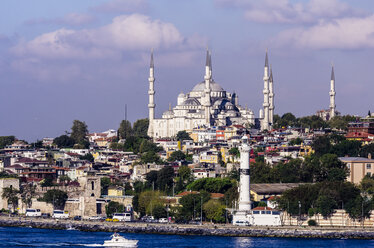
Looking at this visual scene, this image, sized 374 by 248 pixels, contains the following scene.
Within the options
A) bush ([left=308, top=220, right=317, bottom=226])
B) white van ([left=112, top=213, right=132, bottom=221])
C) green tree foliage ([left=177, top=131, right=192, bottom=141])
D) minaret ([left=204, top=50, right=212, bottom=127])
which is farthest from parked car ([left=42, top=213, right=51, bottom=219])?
minaret ([left=204, top=50, right=212, bottom=127])

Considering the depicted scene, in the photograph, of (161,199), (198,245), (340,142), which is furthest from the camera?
(340,142)

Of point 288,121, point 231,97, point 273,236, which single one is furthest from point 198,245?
point 231,97

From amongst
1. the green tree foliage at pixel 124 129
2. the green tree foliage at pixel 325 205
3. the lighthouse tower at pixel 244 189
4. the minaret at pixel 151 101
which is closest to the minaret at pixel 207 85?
the minaret at pixel 151 101

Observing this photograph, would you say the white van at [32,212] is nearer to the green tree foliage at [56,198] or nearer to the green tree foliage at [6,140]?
the green tree foliage at [56,198]

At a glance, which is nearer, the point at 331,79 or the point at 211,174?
the point at 211,174

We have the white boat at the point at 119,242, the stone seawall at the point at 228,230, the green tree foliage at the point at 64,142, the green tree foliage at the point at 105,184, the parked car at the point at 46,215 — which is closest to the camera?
the white boat at the point at 119,242

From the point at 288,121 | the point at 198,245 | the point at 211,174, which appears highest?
the point at 288,121

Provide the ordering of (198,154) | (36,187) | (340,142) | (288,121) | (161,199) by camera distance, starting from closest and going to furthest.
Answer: (161,199)
(36,187)
(340,142)
(198,154)
(288,121)

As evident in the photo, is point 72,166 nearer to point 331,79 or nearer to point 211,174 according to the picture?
point 211,174
